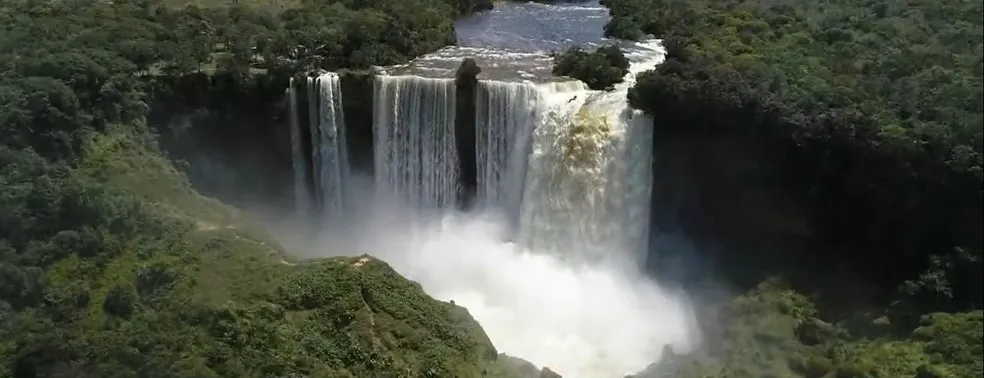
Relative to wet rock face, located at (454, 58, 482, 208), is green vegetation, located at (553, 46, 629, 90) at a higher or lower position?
higher

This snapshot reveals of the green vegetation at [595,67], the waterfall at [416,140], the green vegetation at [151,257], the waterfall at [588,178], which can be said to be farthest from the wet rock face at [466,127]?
the green vegetation at [151,257]

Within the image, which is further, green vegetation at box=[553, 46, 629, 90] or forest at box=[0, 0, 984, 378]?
green vegetation at box=[553, 46, 629, 90]

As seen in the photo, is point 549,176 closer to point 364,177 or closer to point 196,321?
point 364,177

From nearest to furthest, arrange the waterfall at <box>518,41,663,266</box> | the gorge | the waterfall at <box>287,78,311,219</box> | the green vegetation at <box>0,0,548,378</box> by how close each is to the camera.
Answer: the green vegetation at <box>0,0,548,378</box>, the gorge, the waterfall at <box>518,41,663,266</box>, the waterfall at <box>287,78,311,219</box>

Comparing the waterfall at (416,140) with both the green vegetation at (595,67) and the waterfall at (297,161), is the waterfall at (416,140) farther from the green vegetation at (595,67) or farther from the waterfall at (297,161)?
the green vegetation at (595,67)

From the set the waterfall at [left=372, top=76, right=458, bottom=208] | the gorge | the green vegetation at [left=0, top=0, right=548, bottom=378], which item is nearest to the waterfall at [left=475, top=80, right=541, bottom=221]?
the gorge

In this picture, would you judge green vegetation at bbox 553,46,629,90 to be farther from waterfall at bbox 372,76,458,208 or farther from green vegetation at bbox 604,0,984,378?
waterfall at bbox 372,76,458,208

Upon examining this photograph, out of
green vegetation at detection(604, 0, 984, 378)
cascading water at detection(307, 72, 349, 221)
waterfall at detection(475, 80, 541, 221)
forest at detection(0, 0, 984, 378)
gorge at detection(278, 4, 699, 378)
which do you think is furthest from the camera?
Result: cascading water at detection(307, 72, 349, 221)

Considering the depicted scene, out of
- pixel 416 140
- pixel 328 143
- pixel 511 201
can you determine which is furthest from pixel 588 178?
pixel 328 143
